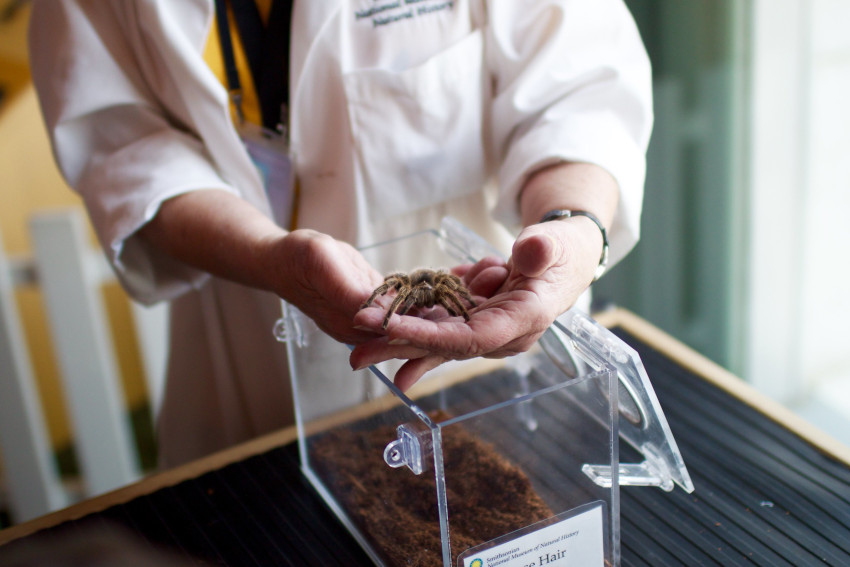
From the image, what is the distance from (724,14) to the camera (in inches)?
71.6

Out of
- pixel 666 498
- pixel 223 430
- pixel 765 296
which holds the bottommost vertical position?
pixel 765 296

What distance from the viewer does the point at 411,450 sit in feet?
2.06

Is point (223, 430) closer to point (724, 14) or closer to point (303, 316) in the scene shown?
point (303, 316)

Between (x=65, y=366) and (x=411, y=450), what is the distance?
56.2 inches

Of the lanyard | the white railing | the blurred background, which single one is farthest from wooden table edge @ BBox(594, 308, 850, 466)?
the white railing

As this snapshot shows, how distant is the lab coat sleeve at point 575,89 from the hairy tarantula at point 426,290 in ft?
0.77

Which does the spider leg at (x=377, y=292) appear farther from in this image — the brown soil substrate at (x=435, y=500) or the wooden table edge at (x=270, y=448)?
the wooden table edge at (x=270, y=448)

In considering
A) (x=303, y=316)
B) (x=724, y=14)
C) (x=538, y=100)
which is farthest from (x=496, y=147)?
(x=724, y=14)

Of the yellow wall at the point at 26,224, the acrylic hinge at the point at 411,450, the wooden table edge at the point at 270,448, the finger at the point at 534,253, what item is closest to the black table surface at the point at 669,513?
the wooden table edge at the point at 270,448

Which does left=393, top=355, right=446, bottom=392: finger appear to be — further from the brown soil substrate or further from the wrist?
the wrist

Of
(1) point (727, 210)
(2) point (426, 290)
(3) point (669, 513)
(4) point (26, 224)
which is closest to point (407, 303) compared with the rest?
(2) point (426, 290)

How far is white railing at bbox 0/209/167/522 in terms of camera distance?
1729 millimetres

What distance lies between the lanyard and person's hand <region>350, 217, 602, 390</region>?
442 mm

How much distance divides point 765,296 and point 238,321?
1.43m
